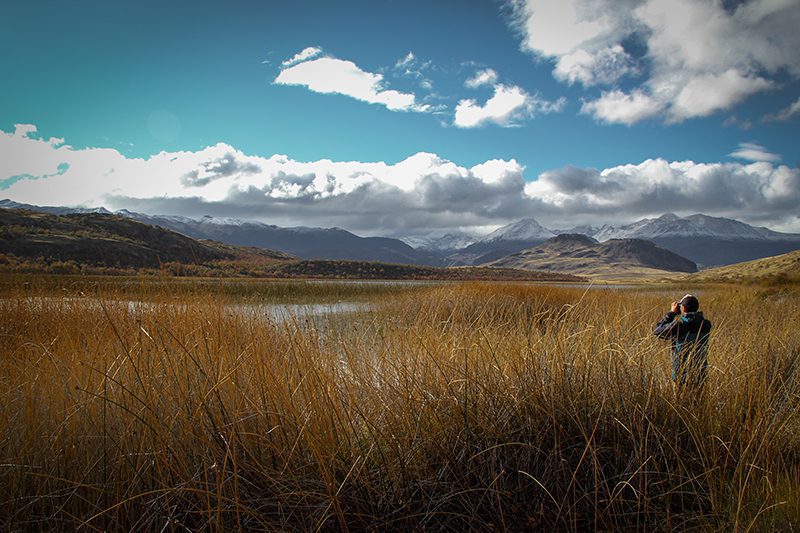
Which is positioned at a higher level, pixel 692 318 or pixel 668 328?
pixel 692 318

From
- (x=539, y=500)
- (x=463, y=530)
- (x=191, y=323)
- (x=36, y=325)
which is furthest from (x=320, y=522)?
(x=36, y=325)

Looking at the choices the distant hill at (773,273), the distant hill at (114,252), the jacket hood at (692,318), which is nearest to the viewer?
the jacket hood at (692,318)

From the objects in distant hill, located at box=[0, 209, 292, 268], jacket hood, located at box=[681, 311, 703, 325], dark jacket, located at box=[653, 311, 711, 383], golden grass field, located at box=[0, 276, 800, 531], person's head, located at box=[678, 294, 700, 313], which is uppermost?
distant hill, located at box=[0, 209, 292, 268]

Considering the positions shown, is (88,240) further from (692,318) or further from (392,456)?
(692,318)

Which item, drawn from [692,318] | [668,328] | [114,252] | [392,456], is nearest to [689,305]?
[692,318]

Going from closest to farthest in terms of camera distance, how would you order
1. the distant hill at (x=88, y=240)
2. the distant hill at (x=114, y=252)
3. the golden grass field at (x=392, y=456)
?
the golden grass field at (x=392, y=456) < the distant hill at (x=114, y=252) < the distant hill at (x=88, y=240)

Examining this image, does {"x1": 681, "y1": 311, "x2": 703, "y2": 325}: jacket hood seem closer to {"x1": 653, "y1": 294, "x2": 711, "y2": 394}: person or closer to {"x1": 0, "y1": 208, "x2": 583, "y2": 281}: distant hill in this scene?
{"x1": 653, "y1": 294, "x2": 711, "y2": 394}: person

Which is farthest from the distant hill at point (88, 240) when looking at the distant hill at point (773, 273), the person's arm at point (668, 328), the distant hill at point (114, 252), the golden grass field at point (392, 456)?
the distant hill at point (773, 273)

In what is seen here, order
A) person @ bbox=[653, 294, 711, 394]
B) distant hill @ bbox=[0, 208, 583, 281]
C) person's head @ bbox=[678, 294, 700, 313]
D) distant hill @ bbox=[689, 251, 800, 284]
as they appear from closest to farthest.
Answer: person @ bbox=[653, 294, 711, 394] < person's head @ bbox=[678, 294, 700, 313] < distant hill @ bbox=[689, 251, 800, 284] < distant hill @ bbox=[0, 208, 583, 281]

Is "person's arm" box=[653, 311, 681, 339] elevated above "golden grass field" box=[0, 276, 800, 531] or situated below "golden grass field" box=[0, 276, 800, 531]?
above

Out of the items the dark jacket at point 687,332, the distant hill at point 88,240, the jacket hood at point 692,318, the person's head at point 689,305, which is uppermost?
the distant hill at point 88,240

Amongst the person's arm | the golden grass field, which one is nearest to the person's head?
the person's arm

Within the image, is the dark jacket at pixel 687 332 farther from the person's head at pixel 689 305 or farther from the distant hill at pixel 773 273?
the distant hill at pixel 773 273

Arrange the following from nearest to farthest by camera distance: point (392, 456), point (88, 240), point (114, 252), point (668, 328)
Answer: point (392, 456), point (668, 328), point (88, 240), point (114, 252)
